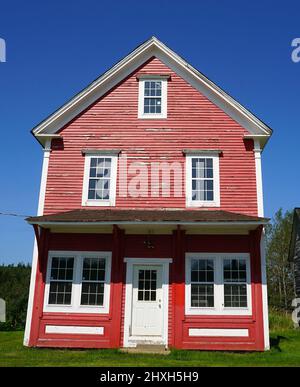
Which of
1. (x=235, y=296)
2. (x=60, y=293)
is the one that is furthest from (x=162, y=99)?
(x=60, y=293)

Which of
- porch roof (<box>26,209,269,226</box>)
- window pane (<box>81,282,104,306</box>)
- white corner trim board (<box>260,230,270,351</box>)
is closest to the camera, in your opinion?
porch roof (<box>26,209,269,226</box>)

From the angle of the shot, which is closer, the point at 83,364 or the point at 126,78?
the point at 83,364

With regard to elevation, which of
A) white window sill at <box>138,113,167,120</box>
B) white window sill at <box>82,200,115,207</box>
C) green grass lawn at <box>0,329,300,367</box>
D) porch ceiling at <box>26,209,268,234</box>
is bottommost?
green grass lawn at <box>0,329,300,367</box>

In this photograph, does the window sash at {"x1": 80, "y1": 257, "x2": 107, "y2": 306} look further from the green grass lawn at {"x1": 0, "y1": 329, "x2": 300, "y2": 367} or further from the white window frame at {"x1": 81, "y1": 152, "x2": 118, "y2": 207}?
the white window frame at {"x1": 81, "y1": 152, "x2": 118, "y2": 207}

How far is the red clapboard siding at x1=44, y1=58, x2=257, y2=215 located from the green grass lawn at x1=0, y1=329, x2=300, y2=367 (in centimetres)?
433

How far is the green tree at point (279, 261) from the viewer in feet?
125

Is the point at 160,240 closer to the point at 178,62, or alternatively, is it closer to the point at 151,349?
the point at 151,349

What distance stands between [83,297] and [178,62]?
880 cm

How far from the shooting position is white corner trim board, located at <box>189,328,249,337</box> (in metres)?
12.2

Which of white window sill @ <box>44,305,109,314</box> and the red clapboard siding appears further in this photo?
Result: the red clapboard siding

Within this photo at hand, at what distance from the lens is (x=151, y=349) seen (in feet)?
39.2

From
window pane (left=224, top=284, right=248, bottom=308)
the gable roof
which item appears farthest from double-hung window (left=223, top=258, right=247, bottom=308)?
the gable roof

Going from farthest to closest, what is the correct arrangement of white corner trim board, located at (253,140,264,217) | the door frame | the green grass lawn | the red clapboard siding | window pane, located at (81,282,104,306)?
1. the red clapboard siding
2. white corner trim board, located at (253,140,264,217)
3. window pane, located at (81,282,104,306)
4. the door frame
5. the green grass lawn
